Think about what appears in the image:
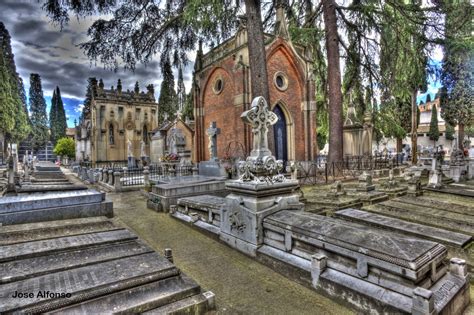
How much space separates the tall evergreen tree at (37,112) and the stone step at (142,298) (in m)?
67.0

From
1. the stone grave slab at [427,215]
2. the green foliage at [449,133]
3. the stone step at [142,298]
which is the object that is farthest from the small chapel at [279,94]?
the green foliage at [449,133]

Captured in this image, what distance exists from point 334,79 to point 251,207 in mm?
10962

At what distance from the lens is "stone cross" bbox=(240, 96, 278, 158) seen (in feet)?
15.5

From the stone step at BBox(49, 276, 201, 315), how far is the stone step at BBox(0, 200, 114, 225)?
12.1ft

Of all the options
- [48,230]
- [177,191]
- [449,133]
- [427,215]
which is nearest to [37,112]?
[177,191]

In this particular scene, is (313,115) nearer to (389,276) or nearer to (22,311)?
(389,276)

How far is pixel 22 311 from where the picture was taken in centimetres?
215

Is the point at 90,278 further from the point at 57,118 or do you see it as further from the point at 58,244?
the point at 57,118

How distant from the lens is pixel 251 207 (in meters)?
4.27

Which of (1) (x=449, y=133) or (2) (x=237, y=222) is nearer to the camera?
(2) (x=237, y=222)

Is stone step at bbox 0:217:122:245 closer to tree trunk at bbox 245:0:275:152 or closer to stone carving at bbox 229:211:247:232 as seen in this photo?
stone carving at bbox 229:211:247:232

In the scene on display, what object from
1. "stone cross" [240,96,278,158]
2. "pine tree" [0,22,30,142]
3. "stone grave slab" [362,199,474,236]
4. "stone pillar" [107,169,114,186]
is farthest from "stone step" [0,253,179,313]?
"pine tree" [0,22,30,142]

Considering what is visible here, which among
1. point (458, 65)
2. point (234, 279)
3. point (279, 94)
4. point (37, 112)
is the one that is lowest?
point (234, 279)

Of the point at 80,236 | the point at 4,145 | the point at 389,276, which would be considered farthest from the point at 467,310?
the point at 4,145
